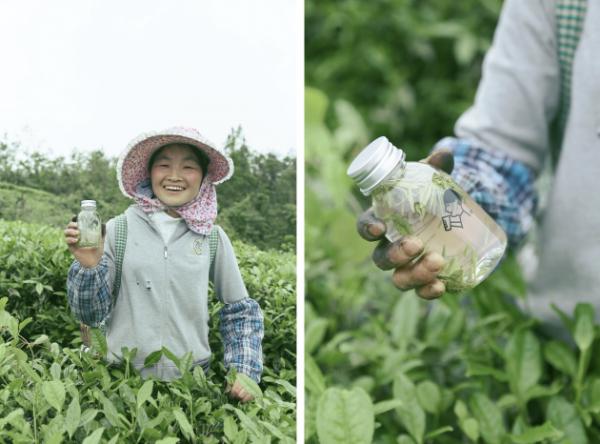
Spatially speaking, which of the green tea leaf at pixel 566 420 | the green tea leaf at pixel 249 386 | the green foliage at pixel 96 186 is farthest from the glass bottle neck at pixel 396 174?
the green tea leaf at pixel 566 420

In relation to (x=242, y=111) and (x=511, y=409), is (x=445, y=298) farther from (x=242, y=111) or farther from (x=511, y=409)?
(x=242, y=111)

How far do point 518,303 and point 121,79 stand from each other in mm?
834

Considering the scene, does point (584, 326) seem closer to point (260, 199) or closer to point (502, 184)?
point (502, 184)

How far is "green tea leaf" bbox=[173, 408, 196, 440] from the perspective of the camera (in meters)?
0.97

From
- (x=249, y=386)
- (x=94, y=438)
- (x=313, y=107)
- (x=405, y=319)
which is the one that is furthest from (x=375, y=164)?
(x=313, y=107)

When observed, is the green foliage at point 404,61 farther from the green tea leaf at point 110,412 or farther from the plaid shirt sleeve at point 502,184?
the green tea leaf at point 110,412

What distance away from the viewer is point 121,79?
0.98m

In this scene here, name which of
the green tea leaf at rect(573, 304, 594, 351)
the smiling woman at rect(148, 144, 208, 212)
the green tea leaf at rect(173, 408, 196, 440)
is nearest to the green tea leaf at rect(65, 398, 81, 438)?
the green tea leaf at rect(173, 408, 196, 440)

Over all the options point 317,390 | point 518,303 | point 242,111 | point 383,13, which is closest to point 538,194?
point 518,303

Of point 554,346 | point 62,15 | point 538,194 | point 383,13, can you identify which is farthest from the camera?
point 383,13

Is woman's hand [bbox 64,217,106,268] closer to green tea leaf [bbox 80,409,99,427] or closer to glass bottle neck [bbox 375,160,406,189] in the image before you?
green tea leaf [bbox 80,409,99,427]

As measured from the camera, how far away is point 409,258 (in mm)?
910

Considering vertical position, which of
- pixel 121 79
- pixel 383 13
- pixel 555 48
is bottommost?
pixel 121 79

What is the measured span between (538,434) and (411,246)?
39 centimetres
